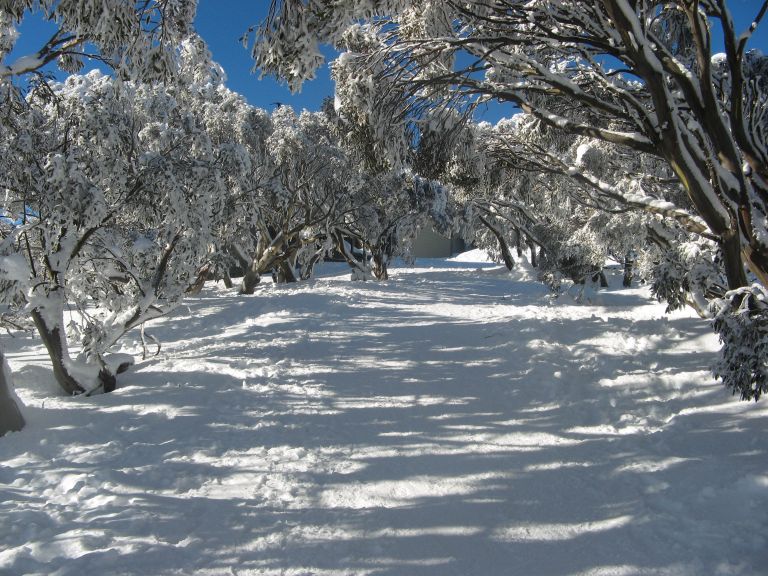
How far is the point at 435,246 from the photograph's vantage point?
1956 inches

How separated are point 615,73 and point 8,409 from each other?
23.8 feet

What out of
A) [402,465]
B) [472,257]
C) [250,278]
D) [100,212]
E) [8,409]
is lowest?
[402,465]

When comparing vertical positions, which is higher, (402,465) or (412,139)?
(412,139)

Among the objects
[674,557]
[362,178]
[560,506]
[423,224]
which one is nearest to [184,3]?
[560,506]

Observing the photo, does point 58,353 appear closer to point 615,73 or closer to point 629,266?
point 615,73

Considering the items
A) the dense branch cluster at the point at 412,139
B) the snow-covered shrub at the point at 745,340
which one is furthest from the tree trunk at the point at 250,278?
the snow-covered shrub at the point at 745,340

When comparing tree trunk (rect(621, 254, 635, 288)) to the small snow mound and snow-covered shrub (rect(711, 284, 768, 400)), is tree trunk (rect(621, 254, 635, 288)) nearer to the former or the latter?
snow-covered shrub (rect(711, 284, 768, 400))

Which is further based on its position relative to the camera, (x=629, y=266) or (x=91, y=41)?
(x=629, y=266)

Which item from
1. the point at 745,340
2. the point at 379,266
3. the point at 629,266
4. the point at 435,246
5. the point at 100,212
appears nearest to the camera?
the point at 745,340

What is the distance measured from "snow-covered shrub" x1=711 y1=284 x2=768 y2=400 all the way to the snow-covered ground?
530 mm

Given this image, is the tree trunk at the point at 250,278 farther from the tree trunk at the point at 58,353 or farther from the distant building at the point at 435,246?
the distant building at the point at 435,246

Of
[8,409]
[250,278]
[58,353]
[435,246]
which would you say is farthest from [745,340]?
[435,246]

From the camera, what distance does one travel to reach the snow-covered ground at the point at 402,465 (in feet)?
10.3

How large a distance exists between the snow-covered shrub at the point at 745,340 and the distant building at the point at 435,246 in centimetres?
4354
